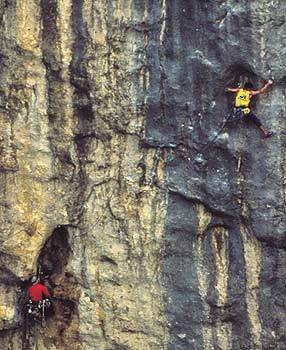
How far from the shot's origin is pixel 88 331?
Result: 10.2 m

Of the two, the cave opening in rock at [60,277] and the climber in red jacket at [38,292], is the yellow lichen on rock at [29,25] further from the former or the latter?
the climber in red jacket at [38,292]

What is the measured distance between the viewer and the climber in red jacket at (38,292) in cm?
1014

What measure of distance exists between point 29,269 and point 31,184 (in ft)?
3.90

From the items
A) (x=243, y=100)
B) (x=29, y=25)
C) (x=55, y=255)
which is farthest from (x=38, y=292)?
(x=243, y=100)

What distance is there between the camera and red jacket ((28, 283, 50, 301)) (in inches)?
399

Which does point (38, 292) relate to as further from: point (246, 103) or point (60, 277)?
point (246, 103)

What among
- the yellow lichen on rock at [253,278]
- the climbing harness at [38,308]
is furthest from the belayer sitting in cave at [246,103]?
the climbing harness at [38,308]

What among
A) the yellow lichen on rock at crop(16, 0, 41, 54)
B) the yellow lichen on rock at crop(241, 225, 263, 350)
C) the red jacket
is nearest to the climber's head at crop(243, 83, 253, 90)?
the yellow lichen on rock at crop(241, 225, 263, 350)

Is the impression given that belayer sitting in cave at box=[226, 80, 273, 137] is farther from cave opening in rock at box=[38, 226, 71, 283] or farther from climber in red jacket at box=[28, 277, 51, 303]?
climber in red jacket at box=[28, 277, 51, 303]

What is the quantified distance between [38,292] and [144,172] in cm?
222

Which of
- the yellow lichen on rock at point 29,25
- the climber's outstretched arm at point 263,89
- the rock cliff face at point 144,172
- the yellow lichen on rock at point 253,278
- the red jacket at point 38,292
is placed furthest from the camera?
the red jacket at point 38,292

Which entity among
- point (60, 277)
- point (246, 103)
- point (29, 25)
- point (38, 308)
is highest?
point (29, 25)

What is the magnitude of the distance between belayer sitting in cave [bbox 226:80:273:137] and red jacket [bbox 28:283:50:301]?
3.55 metres

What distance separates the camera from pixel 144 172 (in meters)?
9.36
